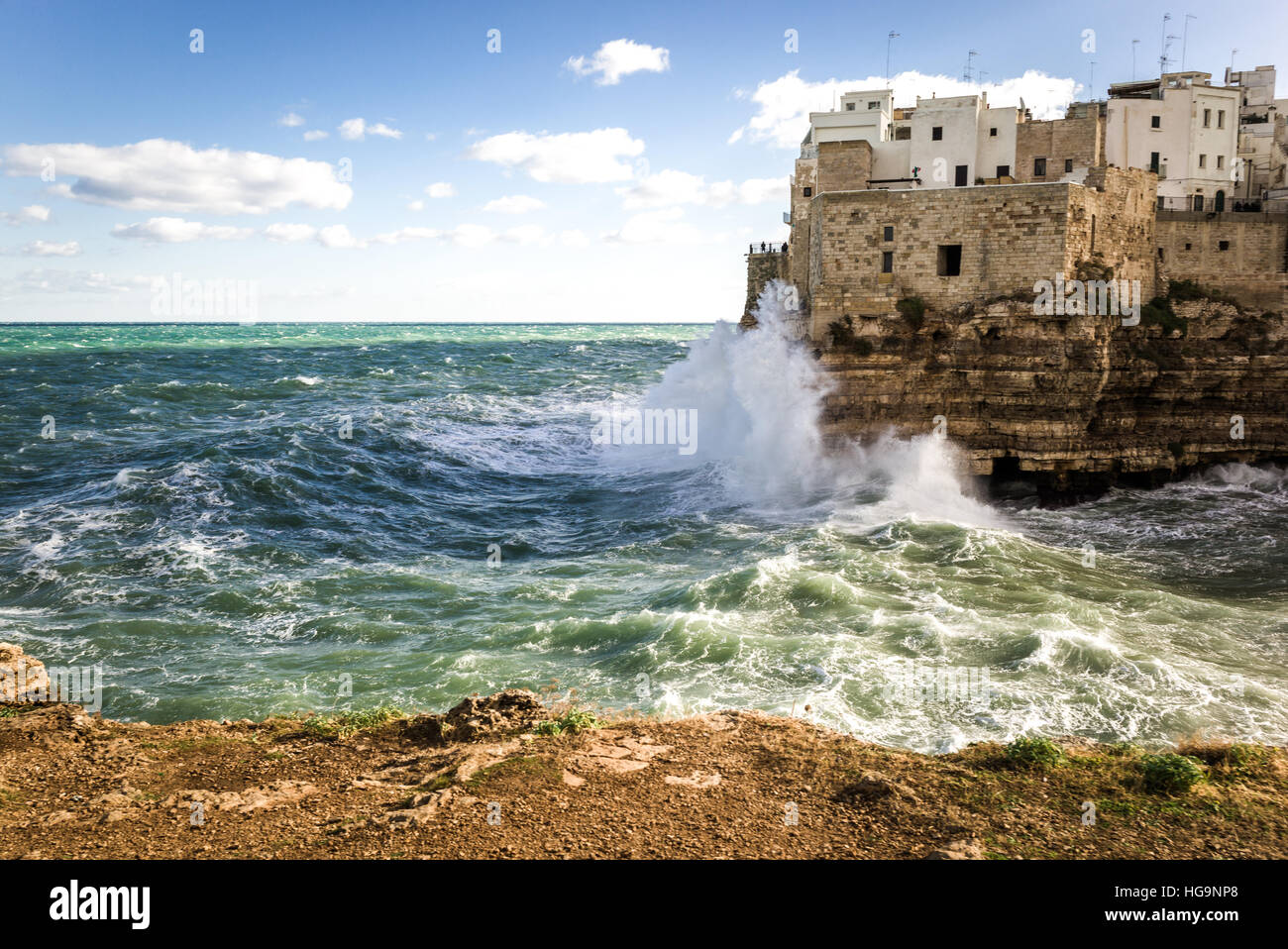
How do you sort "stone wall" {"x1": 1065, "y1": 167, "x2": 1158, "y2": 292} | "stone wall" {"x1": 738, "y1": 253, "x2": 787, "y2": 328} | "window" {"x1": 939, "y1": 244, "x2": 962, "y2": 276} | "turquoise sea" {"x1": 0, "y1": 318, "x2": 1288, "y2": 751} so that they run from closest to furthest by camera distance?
"turquoise sea" {"x1": 0, "y1": 318, "x2": 1288, "y2": 751}, "stone wall" {"x1": 1065, "y1": 167, "x2": 1158, "y2": 292}, "window" {"x1": 939, "y1": 244, "x2": 962, "y2": 276}, "stone wall" {"x1": 738, "y1": 253, "x2": 787, "y2": 328}

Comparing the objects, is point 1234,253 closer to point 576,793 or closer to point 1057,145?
point 1057,145

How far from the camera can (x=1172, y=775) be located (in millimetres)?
7840

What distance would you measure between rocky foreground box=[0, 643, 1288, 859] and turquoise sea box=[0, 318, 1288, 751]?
1989 mm

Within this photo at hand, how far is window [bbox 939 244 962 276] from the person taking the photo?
25.8 meters

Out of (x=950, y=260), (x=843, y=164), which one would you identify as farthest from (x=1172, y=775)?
(x=843, y=164)

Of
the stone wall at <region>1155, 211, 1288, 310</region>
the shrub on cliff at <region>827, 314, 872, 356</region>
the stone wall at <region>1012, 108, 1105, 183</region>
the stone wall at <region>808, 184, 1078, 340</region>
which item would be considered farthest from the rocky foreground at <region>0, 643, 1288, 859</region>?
the stone wall at <region>1012, 108, 1105, 183</region>

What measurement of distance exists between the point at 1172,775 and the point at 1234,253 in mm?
27401

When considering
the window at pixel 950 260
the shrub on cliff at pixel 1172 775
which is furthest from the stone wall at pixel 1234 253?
the shrub on cliff at pixel 1172 775

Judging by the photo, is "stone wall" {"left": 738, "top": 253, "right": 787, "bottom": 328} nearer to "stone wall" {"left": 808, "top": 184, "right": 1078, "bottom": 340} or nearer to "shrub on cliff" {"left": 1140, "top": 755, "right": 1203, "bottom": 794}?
"stone wall" {"left": 808, "top": 184, "right": 1078, "bottom": 340}

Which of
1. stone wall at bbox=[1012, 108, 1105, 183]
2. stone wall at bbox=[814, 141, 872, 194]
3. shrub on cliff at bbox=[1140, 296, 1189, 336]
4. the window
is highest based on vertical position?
stone wall at bbox=[1012, 108, 1105, 183]

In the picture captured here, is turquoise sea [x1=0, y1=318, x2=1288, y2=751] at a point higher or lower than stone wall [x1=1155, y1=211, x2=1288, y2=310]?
lower

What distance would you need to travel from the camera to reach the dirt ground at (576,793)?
6.79 m

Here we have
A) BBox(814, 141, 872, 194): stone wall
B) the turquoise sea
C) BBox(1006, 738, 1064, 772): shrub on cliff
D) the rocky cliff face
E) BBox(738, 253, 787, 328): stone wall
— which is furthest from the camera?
BBox(738, 253, 787, 328): stone wall

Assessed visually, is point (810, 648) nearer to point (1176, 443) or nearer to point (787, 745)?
point (787, 745)
